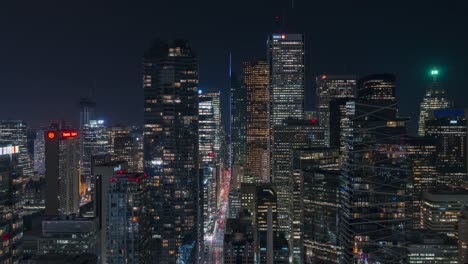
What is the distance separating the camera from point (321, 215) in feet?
106

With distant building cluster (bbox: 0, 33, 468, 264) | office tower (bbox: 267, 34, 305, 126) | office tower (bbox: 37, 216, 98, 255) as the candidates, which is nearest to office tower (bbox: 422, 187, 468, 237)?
distant building cluster (bbox: 0, 33, 468, 264)

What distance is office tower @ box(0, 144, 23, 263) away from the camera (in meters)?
15.5

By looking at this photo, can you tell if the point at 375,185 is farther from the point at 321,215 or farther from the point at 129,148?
the point at 129,148

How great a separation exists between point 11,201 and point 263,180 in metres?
43.6

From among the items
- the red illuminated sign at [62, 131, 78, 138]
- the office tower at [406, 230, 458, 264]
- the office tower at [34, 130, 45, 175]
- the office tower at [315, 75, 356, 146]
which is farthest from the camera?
the office tower at [315, 75, 356, 146]

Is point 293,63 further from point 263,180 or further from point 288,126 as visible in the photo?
point 263,180

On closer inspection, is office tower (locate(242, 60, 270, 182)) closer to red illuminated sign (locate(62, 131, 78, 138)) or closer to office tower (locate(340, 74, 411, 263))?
red illuminated sign (locate(62, 131, 78, 138))

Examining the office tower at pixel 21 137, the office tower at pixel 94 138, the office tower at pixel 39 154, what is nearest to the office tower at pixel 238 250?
the office tower at pixel 21 137

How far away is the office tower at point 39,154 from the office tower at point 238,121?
72.7 feet

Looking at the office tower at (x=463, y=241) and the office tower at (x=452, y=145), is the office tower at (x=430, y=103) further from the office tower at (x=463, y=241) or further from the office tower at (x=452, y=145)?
the office tower at (x=463, y=241)

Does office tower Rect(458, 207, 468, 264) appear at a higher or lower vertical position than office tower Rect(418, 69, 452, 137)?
lower

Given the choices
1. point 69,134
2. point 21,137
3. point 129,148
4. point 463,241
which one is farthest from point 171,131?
point 463,241

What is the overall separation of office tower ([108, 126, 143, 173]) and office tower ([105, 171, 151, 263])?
64.0ft

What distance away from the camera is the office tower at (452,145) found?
38.7 m
